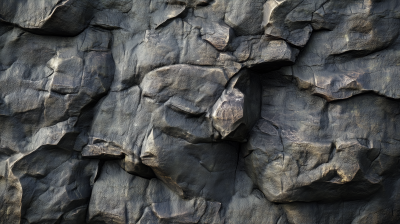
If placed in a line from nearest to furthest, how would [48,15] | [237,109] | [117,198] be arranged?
[237,109] → [48,15] → [117,198]

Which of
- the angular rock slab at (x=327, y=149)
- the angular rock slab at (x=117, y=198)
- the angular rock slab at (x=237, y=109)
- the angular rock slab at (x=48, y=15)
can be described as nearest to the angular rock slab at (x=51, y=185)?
the angular rock slab at (x=117, y=198)

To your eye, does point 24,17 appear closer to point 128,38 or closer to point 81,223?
point 128,38

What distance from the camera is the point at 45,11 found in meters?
2.63

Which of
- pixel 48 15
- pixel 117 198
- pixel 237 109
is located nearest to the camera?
pixel 237 109

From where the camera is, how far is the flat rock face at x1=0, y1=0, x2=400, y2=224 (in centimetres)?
258

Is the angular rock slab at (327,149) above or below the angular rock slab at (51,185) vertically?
above

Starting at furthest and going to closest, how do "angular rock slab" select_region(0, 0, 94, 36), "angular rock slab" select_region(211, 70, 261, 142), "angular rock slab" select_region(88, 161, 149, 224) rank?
"angular rock slab" select_region(88, 161, 149, 224), "angular rock slab" select_region(0, 0, 94, 36), "angular rock slab" select_region(211, 70, 261, 142)

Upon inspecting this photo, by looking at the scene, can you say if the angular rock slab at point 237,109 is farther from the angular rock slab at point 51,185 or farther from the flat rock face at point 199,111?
the angular rock slab at point 51,185

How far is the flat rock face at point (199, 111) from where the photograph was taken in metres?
2.58

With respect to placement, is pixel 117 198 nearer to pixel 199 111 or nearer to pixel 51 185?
pixel 51 185

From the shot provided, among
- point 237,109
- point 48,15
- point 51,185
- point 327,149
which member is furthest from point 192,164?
point 48,15

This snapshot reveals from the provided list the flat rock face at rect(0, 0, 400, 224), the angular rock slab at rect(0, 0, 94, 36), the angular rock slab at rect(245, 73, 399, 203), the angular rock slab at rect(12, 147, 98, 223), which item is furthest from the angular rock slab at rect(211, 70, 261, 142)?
the angular rock slab at rect(0, 0, 94, 36)

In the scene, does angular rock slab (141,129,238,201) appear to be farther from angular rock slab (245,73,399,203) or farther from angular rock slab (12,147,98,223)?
angular rock slab (12,147,98,223)

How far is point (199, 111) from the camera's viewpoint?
2553 millimetres
